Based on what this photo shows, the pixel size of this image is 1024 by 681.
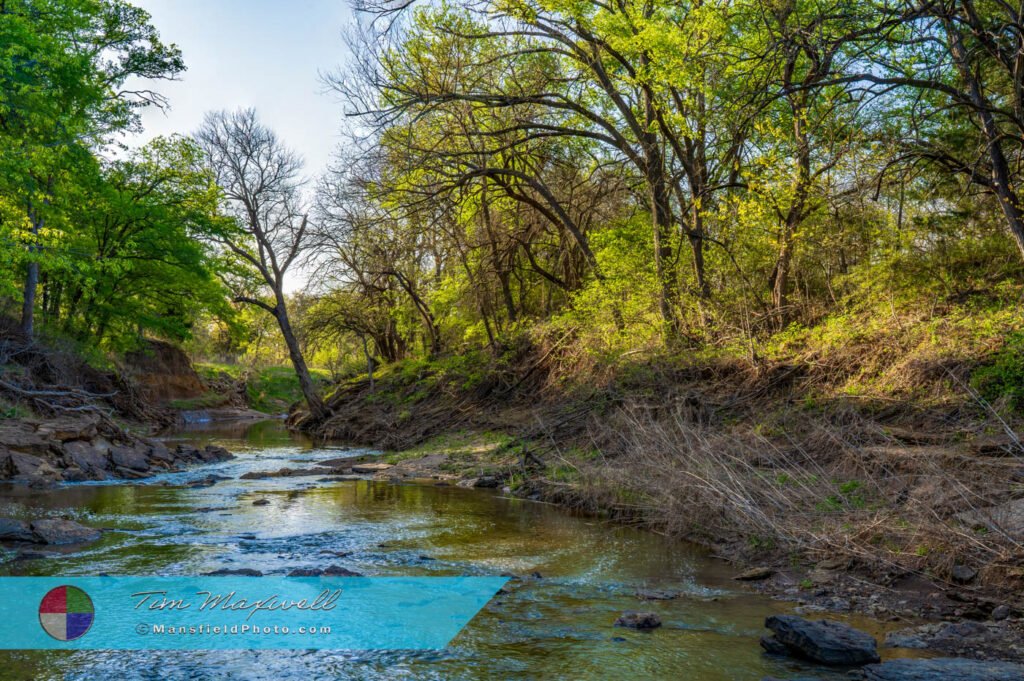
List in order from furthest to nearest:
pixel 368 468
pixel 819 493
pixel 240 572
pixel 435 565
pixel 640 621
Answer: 1. pixel 368 468
2. pixel 819 493
3. pixel 435 565
4. pixel 240 572
5. pixel 640 621

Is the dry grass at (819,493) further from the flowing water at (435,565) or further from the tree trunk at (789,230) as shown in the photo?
the tree trunk at (789,230)

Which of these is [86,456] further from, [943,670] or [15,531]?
[943,670]

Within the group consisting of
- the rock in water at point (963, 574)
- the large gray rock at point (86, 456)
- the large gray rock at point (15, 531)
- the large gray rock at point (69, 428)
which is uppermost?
the large gray rock at point (69, 428)

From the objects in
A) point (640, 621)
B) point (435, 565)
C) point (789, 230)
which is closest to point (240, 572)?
point (435, 565)

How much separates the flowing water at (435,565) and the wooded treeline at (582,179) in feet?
19.5

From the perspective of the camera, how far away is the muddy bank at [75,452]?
12.6 meters

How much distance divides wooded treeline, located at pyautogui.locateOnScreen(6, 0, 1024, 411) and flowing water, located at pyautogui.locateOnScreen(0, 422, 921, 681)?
595 centimetres

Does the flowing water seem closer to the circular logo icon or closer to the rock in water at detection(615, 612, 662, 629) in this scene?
the rock in water at detection(615, 612, 662, 629)

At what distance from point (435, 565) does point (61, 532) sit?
14.6 feet

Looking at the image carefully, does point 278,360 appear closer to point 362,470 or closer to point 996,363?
point 362,470

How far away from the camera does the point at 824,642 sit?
4844 millimetres

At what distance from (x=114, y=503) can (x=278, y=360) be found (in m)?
55.6

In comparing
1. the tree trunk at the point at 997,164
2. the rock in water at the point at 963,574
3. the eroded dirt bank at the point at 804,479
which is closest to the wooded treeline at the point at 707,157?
the tree trunk at the point at 997,164

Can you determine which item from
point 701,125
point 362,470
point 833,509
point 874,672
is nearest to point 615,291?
point 701,125
